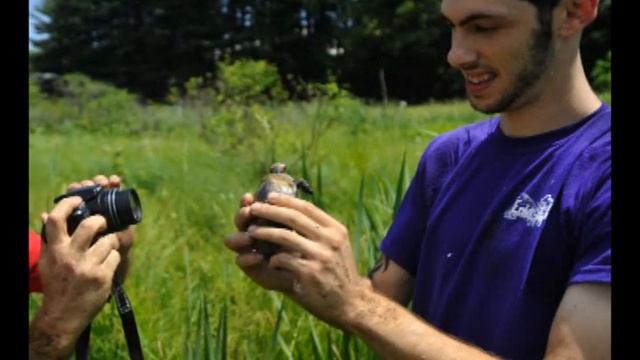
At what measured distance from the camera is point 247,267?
137 cm

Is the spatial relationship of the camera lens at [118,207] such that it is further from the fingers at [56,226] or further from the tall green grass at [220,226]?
the tall green grass at [220,226]

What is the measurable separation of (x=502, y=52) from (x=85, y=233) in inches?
28.5

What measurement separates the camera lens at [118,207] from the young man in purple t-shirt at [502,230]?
0.32 metres

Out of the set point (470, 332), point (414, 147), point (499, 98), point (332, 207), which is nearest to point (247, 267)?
point (470, 332)

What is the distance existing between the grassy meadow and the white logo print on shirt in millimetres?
667

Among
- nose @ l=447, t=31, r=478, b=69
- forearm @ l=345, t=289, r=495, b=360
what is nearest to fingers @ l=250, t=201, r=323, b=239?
forearm @ l=345, t=289, r=495, b=360

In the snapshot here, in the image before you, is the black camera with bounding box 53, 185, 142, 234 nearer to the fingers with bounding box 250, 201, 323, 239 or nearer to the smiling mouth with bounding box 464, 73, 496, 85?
the fingers with bounding box 250, 201, 323, 239

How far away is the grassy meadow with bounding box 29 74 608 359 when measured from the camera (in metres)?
2.39

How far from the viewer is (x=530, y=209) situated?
131 centimetres

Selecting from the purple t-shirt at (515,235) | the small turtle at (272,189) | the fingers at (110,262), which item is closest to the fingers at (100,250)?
the fingers at (110,262)

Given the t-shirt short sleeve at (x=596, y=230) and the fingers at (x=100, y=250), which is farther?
the fingers at (x=100, y=250)

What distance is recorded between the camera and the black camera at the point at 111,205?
5.16 ft

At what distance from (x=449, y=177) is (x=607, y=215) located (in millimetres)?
366

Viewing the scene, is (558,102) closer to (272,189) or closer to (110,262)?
(272,189)
